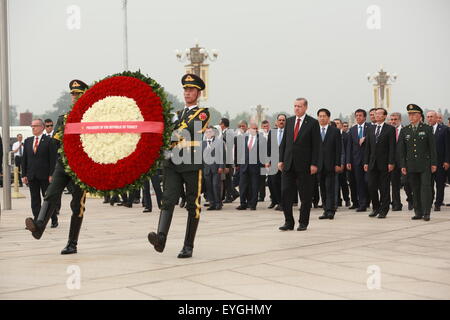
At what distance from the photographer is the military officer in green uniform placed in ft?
40.9

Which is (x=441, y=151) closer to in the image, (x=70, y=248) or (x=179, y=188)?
(x=179, y=188)

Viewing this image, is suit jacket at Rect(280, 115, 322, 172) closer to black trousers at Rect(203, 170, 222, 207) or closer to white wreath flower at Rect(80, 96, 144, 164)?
white wreath flower at Rect(80, 96, 144, 164)

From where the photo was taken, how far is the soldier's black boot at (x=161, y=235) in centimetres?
768

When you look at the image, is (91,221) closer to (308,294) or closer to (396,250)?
(396,250)

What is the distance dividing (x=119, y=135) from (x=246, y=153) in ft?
27.5

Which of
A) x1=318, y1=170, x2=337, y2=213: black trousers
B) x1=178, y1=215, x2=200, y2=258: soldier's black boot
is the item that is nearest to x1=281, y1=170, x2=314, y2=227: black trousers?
x1=318, y1=170, x2=337, y2=213: black trousers

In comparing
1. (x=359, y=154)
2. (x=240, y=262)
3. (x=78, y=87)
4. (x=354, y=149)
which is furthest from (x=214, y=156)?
(x=240, y=262)

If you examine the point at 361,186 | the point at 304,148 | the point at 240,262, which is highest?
the point at 304,148

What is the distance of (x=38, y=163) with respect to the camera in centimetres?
1217

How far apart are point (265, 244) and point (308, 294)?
3394mm

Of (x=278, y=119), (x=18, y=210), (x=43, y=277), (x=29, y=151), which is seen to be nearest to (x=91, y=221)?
(x=29, y=151)

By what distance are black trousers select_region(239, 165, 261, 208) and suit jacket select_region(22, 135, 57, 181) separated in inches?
193

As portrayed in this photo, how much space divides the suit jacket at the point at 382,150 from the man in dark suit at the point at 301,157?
107 inches
